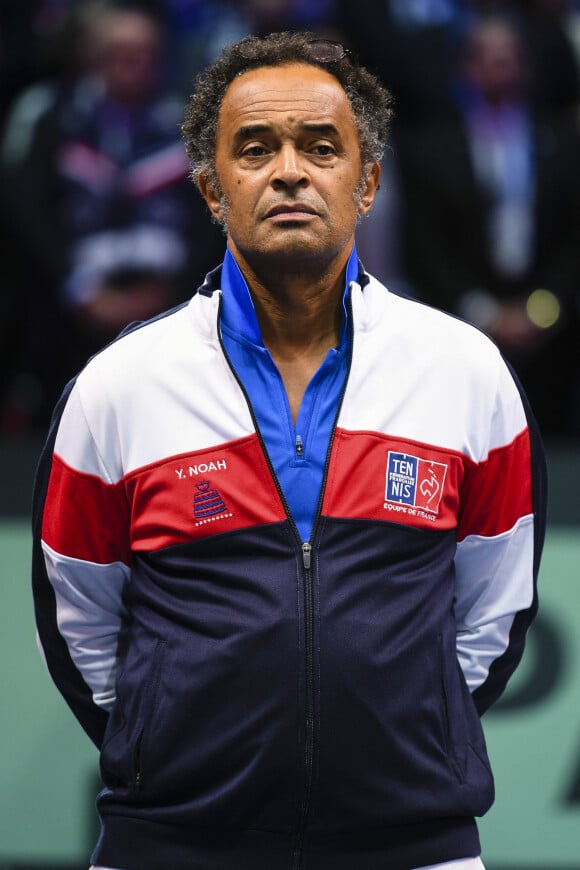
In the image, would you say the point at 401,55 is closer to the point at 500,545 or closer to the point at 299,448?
the point at 500,545

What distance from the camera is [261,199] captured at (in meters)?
2.36

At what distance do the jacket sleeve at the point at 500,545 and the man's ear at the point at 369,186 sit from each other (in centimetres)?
40

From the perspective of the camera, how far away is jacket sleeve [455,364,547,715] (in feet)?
7.98

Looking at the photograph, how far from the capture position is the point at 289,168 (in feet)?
7.64

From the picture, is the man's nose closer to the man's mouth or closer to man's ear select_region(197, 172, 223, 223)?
the man's mouth

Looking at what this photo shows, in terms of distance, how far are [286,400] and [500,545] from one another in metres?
0.49

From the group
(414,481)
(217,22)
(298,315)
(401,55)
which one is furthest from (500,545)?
(217,22)

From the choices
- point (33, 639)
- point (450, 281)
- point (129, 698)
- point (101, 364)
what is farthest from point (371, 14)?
point (129, 698)

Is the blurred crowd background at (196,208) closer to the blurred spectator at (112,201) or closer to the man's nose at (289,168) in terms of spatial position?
the blurred spectator at (112,201)

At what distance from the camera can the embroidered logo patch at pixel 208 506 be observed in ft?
7.46

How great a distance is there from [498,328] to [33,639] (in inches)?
88.2

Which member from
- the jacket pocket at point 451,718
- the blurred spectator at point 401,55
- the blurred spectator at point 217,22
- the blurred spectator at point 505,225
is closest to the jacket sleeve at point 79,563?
the jacket pocket at point 451,718

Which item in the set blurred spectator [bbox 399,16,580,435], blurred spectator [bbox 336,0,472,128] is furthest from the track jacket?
blurred spectator [bbox 336,0,472,128]

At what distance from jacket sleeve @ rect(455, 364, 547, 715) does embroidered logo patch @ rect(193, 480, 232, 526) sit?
0.45 metres
